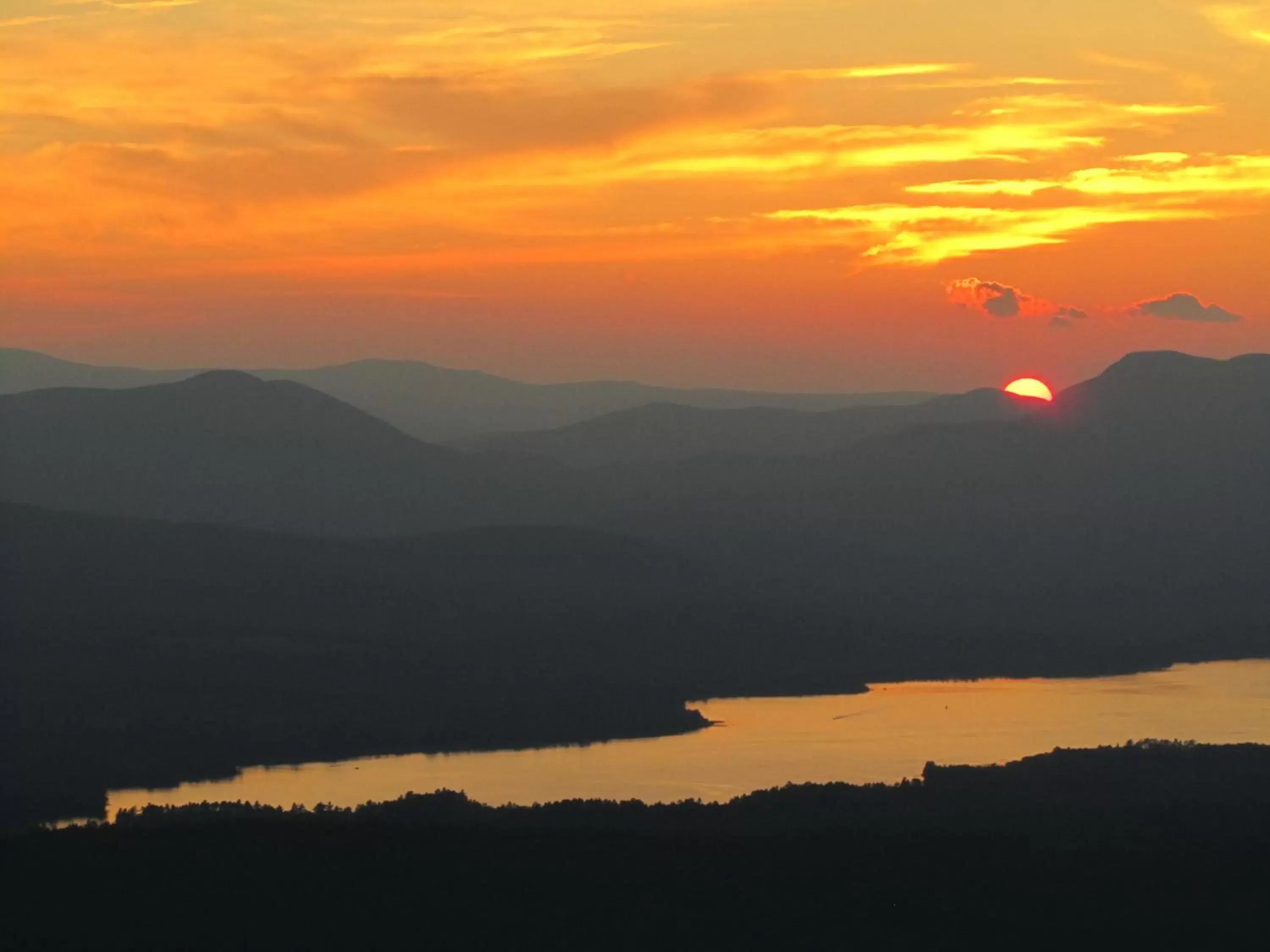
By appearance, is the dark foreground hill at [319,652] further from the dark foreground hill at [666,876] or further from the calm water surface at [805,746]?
the dark foreground hill at [666,876]

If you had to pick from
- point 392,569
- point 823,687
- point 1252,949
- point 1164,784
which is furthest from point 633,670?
point 1252,949

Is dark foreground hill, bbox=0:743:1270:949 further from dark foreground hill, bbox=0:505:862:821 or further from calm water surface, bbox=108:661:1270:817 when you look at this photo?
dark foreground hill, bbox=0:505:862:821

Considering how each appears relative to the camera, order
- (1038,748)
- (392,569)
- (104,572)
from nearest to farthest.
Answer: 1. (1038,748)
2. (104,572)
3. (392,569)

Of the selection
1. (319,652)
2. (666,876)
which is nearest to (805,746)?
(666,876)

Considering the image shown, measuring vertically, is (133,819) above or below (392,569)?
below

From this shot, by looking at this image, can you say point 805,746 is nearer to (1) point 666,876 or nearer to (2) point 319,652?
(1) point 666,876

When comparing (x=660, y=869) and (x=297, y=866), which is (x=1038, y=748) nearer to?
(x=660, y=869)
